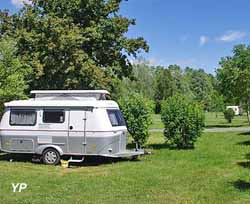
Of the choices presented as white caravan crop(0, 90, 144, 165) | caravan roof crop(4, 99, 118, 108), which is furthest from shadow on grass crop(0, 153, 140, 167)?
caravan roof crop(4, 99, 118, 108)

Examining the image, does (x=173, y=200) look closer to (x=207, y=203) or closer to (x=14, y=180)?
(x=207, y=203)

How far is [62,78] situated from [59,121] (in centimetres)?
1070

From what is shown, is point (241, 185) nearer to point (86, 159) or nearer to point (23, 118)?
point (86, 159)

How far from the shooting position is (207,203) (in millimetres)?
8930

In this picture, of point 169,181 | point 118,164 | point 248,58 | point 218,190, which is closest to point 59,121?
point 118,164

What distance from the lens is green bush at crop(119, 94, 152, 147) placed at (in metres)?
18.6

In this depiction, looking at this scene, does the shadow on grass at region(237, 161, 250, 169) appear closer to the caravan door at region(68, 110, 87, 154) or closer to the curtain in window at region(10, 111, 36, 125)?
the caravan door at region(68, 110, 87, 154)

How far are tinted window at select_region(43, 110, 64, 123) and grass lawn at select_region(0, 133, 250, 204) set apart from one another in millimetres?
1579

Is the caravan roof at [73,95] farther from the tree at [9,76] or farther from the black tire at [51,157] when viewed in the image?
the tree at [9,76]

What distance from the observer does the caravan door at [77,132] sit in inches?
581

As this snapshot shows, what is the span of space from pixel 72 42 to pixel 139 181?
45.3 feet

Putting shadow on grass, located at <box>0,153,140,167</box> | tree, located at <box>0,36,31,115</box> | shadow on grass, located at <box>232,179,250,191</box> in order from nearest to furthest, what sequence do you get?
shadow on grass, located at <box>232,179,250,191</box> → shadow on grass, located at <box>0,153,140,167</box> → tree, located at <box>0,36,31,115</box>

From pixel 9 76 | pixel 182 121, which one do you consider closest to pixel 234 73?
pixel 182 121

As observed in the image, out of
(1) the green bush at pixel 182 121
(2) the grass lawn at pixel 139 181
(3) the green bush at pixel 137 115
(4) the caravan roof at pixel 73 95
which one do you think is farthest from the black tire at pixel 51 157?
(1) the green bush at pixel 182 121
